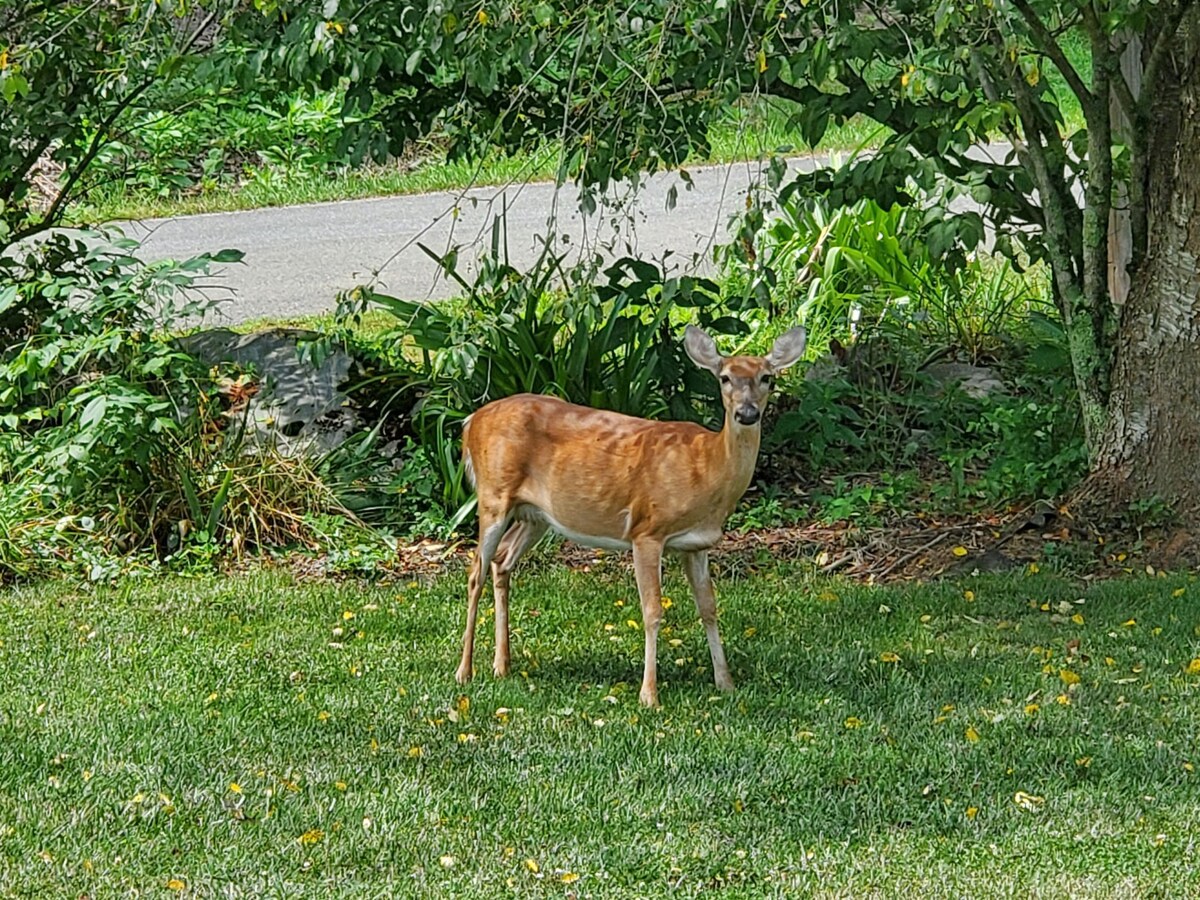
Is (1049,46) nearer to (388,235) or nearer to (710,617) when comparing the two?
(710,617)

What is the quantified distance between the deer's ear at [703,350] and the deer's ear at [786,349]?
0.19m

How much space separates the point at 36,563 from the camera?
26.5 feet

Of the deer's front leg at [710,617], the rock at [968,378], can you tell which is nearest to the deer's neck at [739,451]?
the deer's front leg at [710,617]

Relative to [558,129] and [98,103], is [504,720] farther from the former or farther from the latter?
[98,103]

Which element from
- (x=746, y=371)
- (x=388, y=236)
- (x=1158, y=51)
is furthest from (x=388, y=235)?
(x=746, y=371)

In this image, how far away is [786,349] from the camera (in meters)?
6.06

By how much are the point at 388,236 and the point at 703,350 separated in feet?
30.7

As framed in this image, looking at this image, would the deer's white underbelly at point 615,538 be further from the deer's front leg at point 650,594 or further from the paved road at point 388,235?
the paved road at point 388,235

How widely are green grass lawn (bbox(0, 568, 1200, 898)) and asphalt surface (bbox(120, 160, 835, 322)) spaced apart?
5.62m

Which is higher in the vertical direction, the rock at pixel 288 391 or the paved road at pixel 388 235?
the paved road at pixel 388 235

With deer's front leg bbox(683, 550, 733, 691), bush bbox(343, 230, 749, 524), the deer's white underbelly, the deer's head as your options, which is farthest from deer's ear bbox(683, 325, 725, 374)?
bush bbox(343, 230, 749, 524)

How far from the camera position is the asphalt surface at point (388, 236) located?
44.2 ft

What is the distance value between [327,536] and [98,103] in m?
2.36

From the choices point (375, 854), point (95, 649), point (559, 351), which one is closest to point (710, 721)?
point (375, 854)
